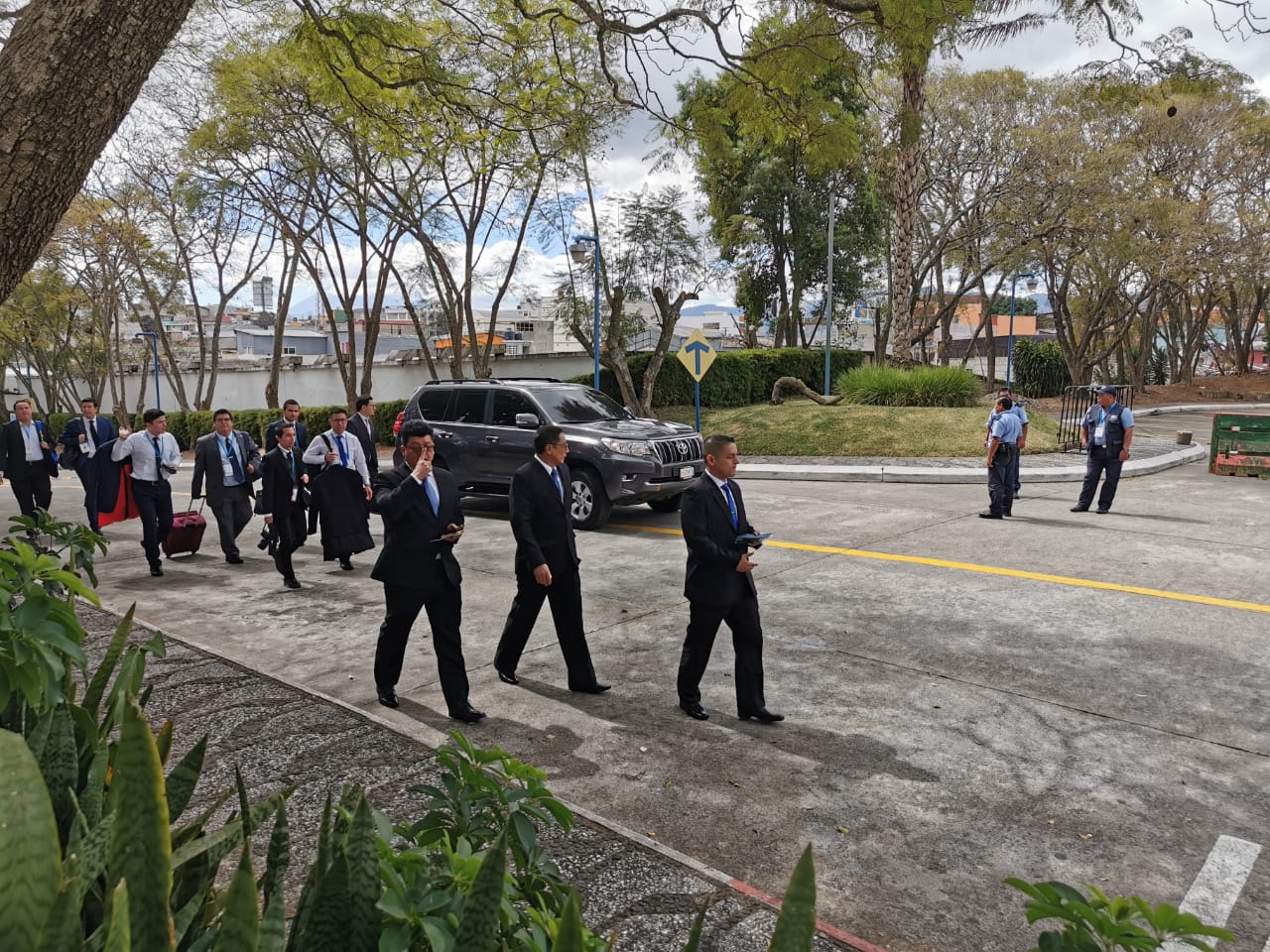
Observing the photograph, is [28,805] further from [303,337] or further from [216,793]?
[303,337]

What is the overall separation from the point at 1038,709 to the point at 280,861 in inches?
189

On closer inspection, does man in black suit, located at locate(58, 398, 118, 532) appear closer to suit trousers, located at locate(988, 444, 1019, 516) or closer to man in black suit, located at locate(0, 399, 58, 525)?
man in black suit, located at locate(0, 399, 58, 525)

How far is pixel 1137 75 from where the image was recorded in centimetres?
828

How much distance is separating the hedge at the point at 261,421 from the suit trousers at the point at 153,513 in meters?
14.7

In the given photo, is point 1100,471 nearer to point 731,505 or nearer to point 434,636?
point 731,505

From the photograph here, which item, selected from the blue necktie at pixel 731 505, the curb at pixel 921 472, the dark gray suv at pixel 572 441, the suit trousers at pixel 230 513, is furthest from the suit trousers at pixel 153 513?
the curb at pixel 921 472

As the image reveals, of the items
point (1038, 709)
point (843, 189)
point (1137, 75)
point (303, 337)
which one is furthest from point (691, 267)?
point (303, 337)

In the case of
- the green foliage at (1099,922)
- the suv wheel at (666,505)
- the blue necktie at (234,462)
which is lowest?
the suv wheel at (666,505)

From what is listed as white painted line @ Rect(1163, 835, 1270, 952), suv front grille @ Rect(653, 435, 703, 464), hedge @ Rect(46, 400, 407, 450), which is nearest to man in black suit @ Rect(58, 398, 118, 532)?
suv front grille @ Rect(653, 435, 703, 464)

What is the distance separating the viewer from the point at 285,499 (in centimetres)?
939

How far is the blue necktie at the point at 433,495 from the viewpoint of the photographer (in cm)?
566

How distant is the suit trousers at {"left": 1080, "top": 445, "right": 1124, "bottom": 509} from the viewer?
39.3ft

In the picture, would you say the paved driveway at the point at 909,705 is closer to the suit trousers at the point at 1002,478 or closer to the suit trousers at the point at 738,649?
the suit trousers at the point at 738,649

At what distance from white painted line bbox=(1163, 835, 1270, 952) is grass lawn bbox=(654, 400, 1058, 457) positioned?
49.3 feet
